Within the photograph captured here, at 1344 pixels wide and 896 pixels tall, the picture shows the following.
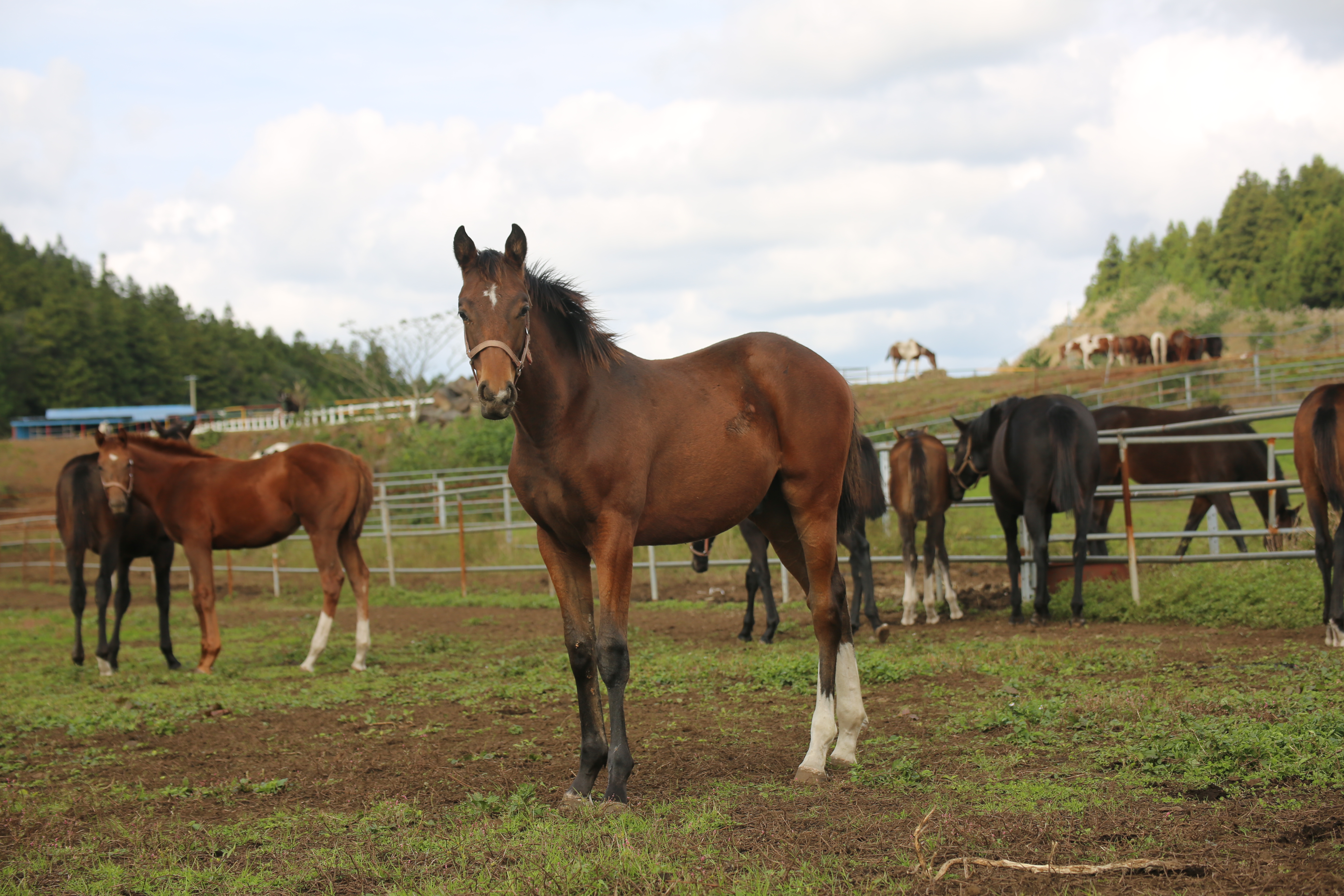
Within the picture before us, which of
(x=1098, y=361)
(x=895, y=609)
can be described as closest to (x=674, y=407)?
(x=895, y=609)

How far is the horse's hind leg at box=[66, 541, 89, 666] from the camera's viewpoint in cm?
995

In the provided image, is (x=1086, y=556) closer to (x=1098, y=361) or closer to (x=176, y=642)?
(x=176, y=642)

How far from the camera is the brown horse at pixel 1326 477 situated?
6742 mm

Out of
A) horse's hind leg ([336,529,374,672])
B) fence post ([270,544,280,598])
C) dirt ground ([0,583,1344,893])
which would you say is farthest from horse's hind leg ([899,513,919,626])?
fence post ([270,544,280,598])

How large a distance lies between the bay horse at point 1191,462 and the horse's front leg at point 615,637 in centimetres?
864

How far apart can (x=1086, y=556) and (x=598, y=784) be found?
A: 21.2 ft

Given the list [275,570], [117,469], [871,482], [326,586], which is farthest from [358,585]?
[275,570]

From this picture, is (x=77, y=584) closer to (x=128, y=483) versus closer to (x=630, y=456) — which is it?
(x=128, y=483)

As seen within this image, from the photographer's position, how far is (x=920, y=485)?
10.1 meters

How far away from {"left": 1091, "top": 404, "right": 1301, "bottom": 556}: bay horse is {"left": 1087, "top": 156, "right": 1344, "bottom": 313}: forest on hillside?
4880cm

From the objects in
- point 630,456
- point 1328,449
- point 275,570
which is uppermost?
point 630,456

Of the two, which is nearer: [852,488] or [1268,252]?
[852,488]

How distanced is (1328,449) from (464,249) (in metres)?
6.26

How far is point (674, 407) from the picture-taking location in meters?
4.39
